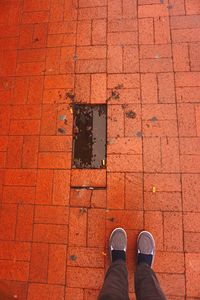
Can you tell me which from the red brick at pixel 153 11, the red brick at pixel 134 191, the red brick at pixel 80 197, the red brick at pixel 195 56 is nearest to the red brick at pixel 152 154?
the red brick at pixel 134 191

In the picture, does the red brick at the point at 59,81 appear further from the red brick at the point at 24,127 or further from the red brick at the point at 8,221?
the red brick at the point at 8,221

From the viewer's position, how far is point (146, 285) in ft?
6.31

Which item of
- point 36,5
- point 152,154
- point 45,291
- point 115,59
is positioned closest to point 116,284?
point 45,291

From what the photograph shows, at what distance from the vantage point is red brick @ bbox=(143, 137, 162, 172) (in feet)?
8.18

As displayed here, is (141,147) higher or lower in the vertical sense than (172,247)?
higher

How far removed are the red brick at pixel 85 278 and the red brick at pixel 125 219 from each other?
34 centimetres

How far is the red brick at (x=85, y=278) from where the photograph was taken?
7.59 feet

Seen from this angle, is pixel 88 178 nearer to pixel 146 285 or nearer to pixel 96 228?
pixel 96 228

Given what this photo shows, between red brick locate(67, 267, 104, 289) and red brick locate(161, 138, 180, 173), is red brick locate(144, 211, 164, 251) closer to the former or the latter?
red brick locate(161, 138, 180, 173)

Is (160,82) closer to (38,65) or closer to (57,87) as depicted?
(57,87)

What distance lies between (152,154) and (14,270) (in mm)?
1377

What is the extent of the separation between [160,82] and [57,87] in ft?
2.90

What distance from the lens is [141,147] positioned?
255 centimetres

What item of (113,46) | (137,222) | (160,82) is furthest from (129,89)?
(137,222)
